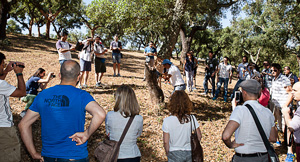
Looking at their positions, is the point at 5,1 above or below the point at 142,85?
above

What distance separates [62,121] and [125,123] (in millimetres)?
844

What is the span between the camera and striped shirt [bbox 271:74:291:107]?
6.82m

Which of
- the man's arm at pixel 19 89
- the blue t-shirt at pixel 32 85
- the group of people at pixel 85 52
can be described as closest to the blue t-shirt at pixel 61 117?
the man's arm at pixel 19 89

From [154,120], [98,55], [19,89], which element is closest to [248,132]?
[19,89]

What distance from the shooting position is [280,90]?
692cm

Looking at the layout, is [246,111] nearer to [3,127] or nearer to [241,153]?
[241,153]

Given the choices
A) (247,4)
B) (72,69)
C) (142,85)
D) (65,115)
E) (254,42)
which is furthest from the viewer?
(254,42)

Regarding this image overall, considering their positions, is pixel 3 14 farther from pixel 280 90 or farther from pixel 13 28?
pixel 13 28

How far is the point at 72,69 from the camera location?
262 centimetres

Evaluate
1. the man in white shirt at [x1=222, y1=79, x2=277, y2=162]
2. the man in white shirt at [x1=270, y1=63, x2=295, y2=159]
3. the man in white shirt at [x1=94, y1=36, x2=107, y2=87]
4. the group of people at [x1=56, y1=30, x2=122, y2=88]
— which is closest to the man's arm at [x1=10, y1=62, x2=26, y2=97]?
the man in white shirt at [x1=222, y1=79, x2=277, y2=162]

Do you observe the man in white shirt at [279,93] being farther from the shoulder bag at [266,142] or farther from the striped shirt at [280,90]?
the shoulder bag at [266,142]

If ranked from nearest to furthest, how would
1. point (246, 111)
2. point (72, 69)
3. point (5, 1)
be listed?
point (72, 69), point (246, 111), point (5, 1)

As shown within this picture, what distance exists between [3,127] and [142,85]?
8202 mm

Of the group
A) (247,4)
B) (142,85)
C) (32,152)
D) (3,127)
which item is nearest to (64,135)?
(32,152)
